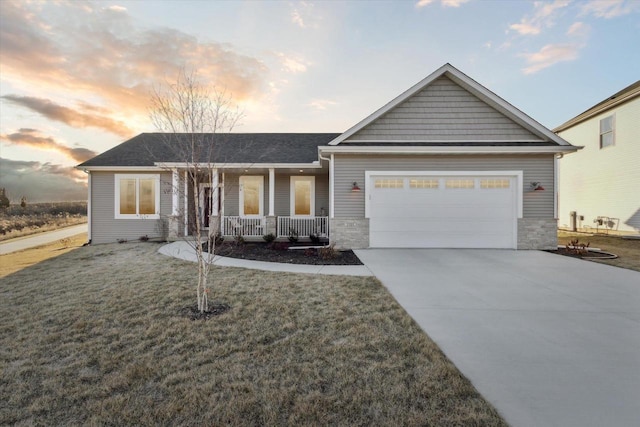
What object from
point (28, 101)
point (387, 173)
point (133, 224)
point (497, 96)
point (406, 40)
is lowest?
point (133, 224)

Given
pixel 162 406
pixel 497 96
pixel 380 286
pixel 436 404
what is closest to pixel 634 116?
pixel 497 96

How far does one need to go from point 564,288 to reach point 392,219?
4.94 m

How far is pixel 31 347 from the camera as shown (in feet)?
10.2

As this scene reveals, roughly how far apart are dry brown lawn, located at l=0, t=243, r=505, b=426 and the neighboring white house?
16.3 meters

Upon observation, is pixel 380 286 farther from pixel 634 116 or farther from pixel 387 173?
pixel 634 116

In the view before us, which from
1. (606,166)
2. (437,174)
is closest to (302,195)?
(437,174)

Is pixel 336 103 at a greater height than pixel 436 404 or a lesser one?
greater

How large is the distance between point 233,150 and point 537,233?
1286cm

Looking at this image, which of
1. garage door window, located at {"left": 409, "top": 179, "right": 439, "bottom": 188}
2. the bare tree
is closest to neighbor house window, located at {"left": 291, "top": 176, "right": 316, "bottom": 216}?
garage door window, located at {"left": 409, "top": 179, "right": 439, "bottom": 188}

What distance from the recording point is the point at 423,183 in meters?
9.58

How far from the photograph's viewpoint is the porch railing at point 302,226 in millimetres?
11586

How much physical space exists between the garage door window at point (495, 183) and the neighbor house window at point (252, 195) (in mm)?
8946

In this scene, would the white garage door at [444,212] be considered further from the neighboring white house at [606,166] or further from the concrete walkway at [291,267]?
the neighboring white house at [606,166]

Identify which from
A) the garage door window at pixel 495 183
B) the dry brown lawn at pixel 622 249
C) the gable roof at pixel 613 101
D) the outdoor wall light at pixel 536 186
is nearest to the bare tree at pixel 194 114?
the garage door window at pixel 495 183
